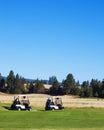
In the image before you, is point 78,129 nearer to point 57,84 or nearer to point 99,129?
point 99,129

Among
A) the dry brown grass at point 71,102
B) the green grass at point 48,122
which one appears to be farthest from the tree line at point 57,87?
the green grass at point 48,122

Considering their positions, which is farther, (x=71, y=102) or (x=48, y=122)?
(x=71, y=102)

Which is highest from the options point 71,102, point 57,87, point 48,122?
point 57,87

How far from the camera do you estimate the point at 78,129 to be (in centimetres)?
2569

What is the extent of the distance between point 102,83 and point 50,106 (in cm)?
9335

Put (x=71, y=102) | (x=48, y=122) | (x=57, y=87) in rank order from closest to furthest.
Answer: (x=48, y=122) < (x=71, y=102) < (x=57, y=87)

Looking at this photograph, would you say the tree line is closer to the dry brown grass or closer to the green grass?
the dry brown grass

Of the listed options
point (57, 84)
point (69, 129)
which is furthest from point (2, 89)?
point (69, 129)

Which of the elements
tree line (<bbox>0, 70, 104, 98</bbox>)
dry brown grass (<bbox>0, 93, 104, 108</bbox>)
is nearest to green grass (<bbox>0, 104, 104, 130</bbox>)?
dry brown grass (<bbox>0, 93, 104, 108</bbox>)

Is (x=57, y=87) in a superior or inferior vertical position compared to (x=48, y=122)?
superior

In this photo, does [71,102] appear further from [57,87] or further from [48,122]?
[57,87]

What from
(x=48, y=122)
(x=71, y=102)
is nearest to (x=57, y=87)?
(x=71, y=102)

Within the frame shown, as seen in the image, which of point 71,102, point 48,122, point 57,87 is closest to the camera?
point 48,122

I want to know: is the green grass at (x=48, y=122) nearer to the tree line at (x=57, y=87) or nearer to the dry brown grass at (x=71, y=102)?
the dry brown grass at (x=71, y=102)
